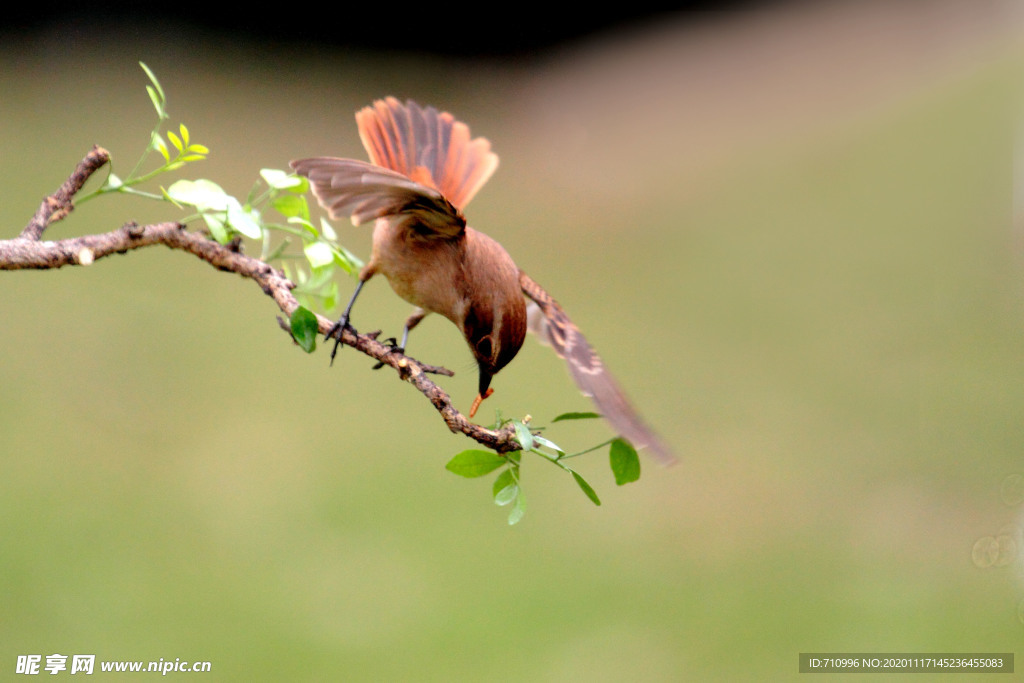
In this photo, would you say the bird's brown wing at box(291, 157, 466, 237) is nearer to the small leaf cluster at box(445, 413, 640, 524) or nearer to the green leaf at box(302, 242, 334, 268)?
the green leaf at box(302, 242, 334, 268)

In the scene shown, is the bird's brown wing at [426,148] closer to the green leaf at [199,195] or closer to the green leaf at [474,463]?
the green leaf at [199,195]

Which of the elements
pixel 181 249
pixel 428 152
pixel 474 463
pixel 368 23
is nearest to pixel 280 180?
pixel 181 249

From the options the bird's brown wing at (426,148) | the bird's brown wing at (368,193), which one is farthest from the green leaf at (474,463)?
the bird's brown wing at (426,148)

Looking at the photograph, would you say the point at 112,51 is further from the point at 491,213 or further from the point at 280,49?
the point at 491,213

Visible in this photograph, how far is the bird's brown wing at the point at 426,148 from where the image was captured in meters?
1.84

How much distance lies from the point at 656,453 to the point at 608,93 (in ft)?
21.5

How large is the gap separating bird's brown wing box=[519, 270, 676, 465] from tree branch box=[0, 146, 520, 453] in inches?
10.9

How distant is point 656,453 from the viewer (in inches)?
49.5

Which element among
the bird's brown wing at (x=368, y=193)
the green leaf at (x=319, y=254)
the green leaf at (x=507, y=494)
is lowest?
the green leaf at (x=507, y=494)

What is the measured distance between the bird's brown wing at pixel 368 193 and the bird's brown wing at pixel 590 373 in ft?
0.98

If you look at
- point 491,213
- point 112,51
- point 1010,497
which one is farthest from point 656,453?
point 112,51

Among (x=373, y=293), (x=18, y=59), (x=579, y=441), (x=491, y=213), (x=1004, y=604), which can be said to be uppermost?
(x=18, y=59)

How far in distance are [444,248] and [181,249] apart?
572 millimetres

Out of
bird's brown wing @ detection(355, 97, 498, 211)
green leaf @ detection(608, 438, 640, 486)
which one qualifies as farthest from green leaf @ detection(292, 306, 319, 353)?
bird's brown wing @ detection(355, 97, 498, 211)
